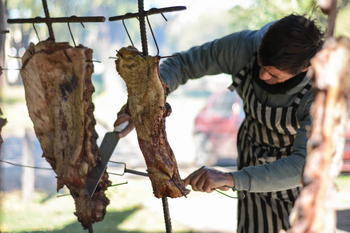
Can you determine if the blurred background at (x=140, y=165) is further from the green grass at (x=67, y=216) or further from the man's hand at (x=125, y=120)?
the man's hand at (x=125, y=120)

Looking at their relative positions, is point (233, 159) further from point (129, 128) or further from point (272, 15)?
point (129, 128)

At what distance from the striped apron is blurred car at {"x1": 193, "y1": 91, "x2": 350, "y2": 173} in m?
4.77

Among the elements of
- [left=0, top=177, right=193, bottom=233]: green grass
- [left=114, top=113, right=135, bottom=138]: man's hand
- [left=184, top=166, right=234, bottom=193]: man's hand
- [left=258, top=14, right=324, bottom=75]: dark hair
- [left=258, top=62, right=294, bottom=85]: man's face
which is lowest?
[left=0, top=177, right=193, bottom=233]: green grass

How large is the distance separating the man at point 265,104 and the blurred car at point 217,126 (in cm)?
473

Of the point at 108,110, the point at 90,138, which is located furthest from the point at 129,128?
the point at 108,110

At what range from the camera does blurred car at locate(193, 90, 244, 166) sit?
23.4ft

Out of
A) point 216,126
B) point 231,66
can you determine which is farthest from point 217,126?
point 231,66

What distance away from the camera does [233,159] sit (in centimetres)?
804

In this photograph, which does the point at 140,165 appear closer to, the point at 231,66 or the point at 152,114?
the point at 231,66

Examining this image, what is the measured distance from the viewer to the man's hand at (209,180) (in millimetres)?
1525

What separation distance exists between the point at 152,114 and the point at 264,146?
961 millimetres

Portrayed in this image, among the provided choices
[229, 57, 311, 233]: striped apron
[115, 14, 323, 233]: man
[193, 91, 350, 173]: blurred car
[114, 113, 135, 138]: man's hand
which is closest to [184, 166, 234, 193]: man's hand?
[115, 14, 323, 233]: man

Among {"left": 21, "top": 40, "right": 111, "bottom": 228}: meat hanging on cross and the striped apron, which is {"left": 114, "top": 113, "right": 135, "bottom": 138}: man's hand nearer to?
{"left": 21, "top": 40, "right": 111, "bottom": 228}: meat hanging on cross

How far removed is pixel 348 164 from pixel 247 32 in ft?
17.3
